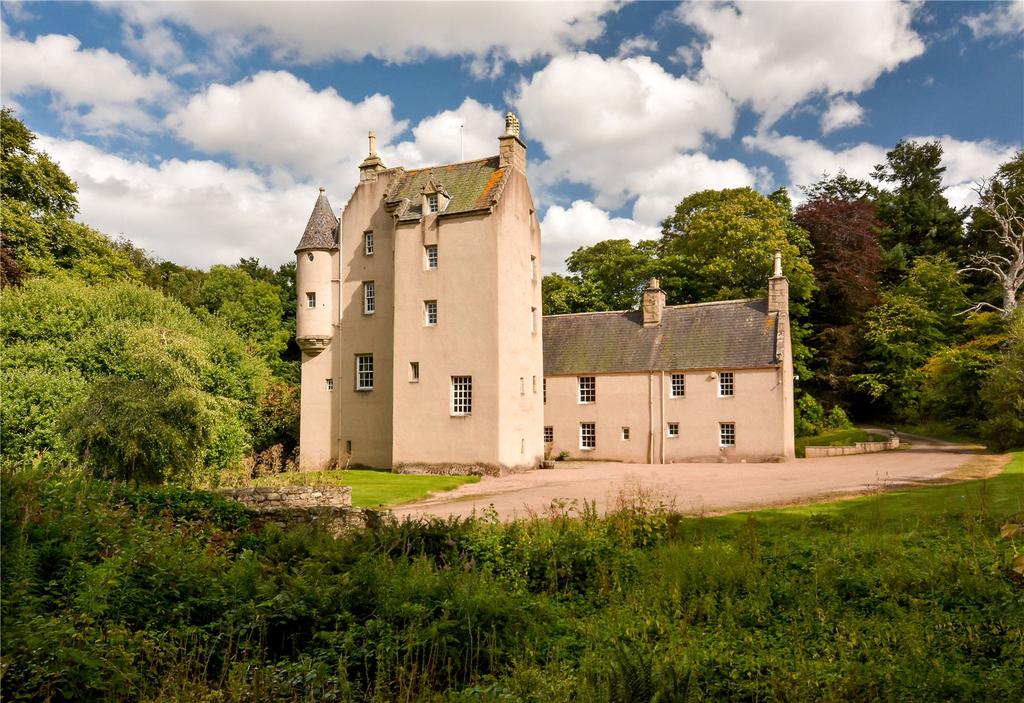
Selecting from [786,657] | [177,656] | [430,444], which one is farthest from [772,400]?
[177,656]

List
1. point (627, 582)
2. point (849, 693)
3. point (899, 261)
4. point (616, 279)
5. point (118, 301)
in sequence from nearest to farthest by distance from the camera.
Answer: point (849, 693) → point (627, 582) → point (118, 301) → point (616, 279) → point (899, 261)

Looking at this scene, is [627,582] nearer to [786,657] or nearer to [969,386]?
[786,657]

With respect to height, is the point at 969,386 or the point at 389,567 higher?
the point at 969,386

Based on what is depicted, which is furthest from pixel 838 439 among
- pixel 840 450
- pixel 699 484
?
pixel 699 484

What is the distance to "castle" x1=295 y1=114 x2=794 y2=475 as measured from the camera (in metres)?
28.5

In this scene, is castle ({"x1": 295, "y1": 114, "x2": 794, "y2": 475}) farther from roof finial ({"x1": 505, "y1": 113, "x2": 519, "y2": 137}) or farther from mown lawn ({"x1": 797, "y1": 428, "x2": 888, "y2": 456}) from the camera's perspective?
mown lawn ({"x1": 797, "y1": 428, "x2": 888, "y2": 456})

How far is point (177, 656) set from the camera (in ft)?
20.7

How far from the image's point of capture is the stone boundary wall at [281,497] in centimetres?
1334

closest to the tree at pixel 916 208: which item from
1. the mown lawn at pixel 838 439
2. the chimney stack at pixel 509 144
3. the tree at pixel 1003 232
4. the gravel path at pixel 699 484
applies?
the tree at pixel 1003 232

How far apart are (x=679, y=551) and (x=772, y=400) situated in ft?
80.4

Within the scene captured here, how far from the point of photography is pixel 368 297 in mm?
31891

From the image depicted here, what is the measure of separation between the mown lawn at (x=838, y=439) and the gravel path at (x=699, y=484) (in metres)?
3.30

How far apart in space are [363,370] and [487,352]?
6.93 m

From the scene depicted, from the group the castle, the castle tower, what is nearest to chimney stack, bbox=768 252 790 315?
the castle
